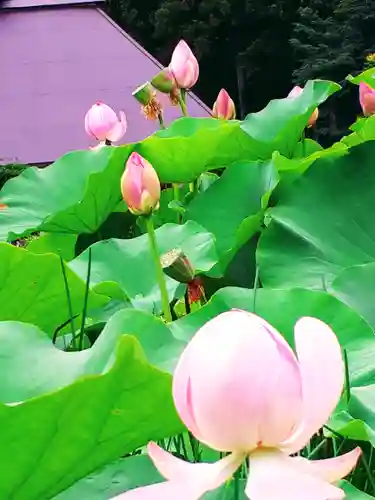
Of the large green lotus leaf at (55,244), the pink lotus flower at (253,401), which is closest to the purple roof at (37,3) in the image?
the large green lotus leaf at (55,244)

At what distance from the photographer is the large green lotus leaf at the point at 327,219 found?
754mm

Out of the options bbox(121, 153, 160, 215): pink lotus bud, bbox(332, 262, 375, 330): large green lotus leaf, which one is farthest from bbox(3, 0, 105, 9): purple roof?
bbox(332, 262, 375, 330): large green lotus leaf

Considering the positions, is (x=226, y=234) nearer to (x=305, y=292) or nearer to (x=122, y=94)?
(x=305, y=292)

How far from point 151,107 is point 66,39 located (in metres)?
7.38

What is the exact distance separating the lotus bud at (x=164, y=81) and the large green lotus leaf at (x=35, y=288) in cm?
57

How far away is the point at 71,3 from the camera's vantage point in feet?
28.5

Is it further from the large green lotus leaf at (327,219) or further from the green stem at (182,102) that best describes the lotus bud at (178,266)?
the green stem at (182,102)

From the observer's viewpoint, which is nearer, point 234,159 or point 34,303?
point 34,303

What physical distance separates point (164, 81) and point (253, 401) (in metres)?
0.88

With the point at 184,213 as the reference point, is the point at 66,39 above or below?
below

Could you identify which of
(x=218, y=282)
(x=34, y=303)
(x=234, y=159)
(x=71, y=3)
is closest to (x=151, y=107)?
(x=234, y=159)

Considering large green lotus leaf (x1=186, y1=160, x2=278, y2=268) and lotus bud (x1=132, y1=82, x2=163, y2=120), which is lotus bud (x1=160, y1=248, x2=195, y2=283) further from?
lotus bud (x1=132, y1=82, x2=163, y2=120)

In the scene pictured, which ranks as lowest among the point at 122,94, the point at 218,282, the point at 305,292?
the point at 122,94

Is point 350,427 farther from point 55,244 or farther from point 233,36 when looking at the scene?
point 233,36
